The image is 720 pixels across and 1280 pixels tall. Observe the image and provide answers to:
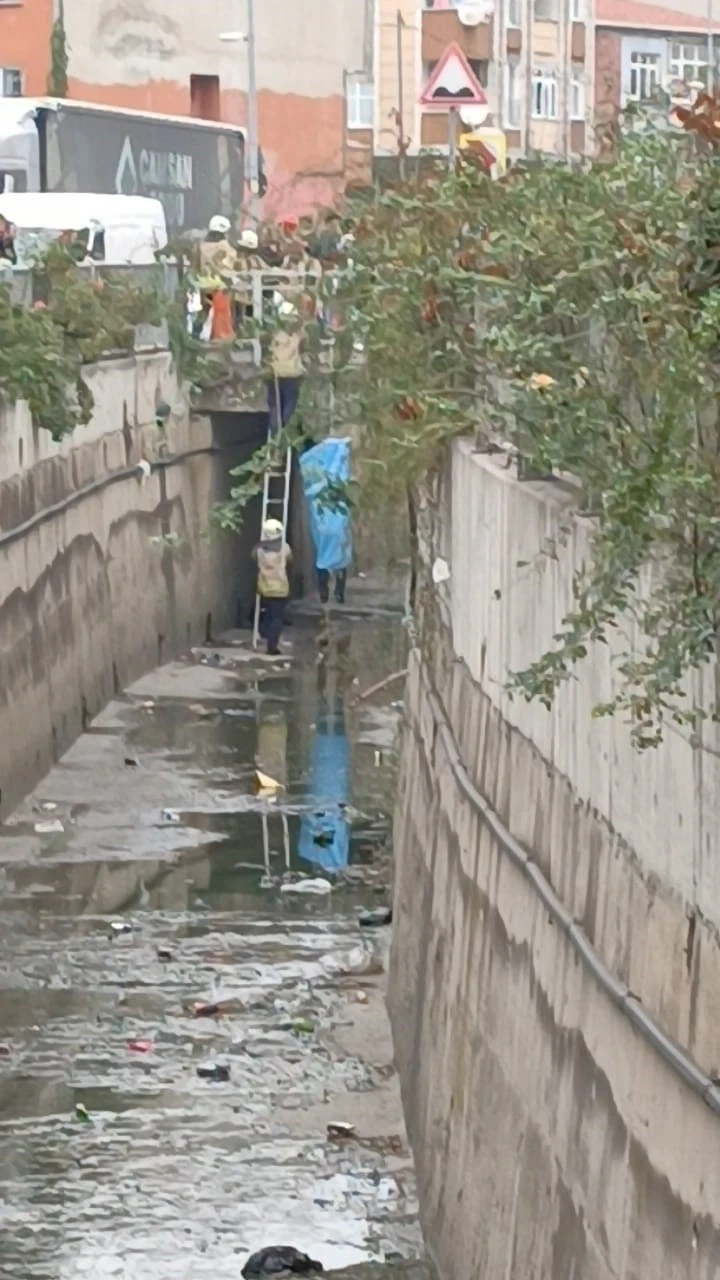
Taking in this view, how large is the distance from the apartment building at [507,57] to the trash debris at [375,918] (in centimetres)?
3995

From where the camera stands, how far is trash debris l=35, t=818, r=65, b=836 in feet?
68.0

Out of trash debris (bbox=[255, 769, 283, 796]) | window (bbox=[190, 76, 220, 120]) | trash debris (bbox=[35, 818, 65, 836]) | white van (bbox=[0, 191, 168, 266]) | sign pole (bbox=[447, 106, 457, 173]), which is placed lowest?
trash debris (bbox=[255, 769, 283, 796])

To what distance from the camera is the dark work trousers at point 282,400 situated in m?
27.1

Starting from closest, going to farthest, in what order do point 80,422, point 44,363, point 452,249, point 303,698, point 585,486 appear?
1. point 585,486
2. point 452,249
3. point 44,363
4. point 80,422
5. point 303,698

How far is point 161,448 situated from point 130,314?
1666mm

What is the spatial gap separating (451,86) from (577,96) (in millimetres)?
47593

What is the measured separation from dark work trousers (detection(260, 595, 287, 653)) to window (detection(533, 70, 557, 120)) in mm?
32457

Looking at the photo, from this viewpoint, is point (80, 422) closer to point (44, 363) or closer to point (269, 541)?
point (44, 363)

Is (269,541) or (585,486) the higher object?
(585,486)

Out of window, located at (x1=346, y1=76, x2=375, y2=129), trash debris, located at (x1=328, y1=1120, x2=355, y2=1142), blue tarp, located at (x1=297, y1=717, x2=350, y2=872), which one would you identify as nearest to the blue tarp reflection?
blue tarp, located at (x1=297, y1=717, x2=350, y2=872)

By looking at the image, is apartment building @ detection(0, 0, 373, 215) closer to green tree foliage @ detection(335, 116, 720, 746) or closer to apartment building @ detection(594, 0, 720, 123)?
apartment building @ detection(594, 0, 720, 123)

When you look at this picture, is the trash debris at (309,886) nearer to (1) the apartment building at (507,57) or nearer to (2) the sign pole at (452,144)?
(2) the sign pole at (452,144)

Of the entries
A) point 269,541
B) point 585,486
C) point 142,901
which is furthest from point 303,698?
point 585,486

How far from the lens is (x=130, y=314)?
2880 cm
